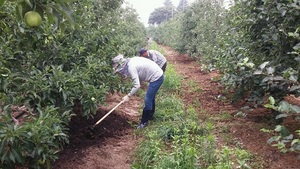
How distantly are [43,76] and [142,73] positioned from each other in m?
2.34

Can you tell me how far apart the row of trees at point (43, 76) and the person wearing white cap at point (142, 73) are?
0.78 ft

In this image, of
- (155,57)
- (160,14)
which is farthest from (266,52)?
(160,14)

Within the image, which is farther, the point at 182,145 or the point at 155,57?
the point at 155,57

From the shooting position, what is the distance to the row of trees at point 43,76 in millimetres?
2005

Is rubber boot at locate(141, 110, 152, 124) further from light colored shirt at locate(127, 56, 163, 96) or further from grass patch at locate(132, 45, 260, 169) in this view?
light colored shirt at locate(127, 56, 163, 96)

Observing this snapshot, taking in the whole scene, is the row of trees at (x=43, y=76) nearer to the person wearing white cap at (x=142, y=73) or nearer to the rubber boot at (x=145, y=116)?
the person wearing white cap at (x=142, y=73)

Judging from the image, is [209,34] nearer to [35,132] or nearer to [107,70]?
[107,70]

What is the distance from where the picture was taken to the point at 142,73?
5773 mm

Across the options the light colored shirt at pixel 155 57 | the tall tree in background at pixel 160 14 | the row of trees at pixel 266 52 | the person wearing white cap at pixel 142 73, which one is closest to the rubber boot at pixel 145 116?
the person wearing white cap at pixel 142 73

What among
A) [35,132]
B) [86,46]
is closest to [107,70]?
[86,46]

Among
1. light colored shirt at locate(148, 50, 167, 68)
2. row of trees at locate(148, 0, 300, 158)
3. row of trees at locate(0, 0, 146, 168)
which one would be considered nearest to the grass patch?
row of trees at locate(148, 0, 300, 158)

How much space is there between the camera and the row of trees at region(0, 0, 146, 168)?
201 centimetres

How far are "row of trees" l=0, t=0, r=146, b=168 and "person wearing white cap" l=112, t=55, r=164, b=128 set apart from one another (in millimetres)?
236

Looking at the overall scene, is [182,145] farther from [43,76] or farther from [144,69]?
[144,69]
